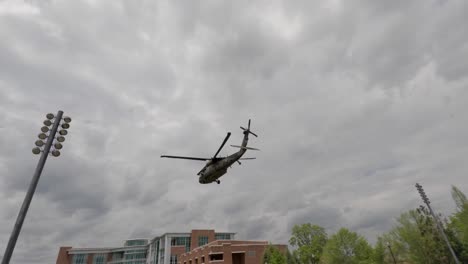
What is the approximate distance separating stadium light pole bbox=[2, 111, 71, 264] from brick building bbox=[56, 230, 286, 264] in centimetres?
5378

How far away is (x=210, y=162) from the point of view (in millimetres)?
16453

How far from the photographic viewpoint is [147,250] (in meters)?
108

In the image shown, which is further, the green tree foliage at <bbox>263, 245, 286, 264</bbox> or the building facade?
the building facade

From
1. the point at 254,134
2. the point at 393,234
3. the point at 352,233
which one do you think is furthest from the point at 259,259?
the point at 254,134

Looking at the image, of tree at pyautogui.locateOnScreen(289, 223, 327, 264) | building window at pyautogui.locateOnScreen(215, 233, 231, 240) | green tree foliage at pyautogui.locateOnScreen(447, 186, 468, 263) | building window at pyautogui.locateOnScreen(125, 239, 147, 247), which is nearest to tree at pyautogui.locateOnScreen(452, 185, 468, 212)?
green tree foliage at pyautogui.locateOnScreen(447, 186, 468, 263)

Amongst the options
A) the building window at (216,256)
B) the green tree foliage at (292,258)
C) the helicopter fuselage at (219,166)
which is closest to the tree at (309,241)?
the green tree foliage at (292,258)

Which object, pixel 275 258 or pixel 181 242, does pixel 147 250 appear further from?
pixel 275 258

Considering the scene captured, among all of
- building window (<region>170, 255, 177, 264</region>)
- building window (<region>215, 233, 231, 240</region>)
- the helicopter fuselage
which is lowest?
the helicopter fuselage

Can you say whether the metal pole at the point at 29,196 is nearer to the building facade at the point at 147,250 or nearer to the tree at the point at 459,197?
the tree at the point at 459,197

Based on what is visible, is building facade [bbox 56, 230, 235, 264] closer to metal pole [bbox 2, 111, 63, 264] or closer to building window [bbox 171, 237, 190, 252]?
building window [bbox 171, 237, 190, 252]

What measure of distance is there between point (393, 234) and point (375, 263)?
18.8 ft

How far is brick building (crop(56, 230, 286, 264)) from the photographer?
6012 centimetres

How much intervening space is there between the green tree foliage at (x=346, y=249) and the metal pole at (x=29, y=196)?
46939 mm

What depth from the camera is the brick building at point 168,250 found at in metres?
60.1
